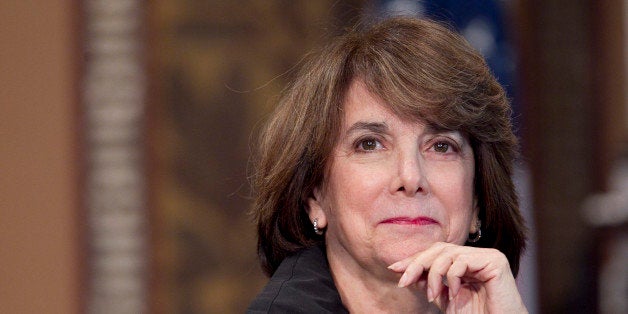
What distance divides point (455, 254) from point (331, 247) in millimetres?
364

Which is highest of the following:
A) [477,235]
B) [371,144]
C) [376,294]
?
[371,144]

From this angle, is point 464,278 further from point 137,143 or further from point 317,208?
point 137,143

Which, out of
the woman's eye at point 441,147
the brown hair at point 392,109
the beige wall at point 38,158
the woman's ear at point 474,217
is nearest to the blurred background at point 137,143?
the beige wall at point 38,158

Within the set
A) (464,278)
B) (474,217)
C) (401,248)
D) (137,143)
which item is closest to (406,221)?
(401,248)

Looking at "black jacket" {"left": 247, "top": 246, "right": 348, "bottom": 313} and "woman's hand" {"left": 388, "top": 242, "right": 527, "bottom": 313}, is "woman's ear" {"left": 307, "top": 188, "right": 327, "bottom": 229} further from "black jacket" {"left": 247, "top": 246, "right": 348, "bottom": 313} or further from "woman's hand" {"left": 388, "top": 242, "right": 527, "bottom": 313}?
"woman's hand" {"left": 388, "top": 242, "right": 527, "bottom": 313}

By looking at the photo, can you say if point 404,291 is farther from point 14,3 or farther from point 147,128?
point 14,3

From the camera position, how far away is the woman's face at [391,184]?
7.23 feet

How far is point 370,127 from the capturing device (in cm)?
224

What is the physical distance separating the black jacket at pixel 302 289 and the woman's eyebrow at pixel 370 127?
306 mm

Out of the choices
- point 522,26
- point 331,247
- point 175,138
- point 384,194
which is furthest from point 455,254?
point 522,26

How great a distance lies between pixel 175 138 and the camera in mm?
3895

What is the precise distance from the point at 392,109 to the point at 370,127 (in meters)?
0.06

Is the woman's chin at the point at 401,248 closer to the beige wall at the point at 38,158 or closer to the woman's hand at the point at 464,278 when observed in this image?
the woman's hand at the point at 464,278

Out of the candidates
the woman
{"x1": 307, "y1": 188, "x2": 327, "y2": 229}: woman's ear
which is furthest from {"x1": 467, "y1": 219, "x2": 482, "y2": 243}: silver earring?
{"x1": 307, "y1": 188, "x2": 327, "y2": 229}: woman's ear
